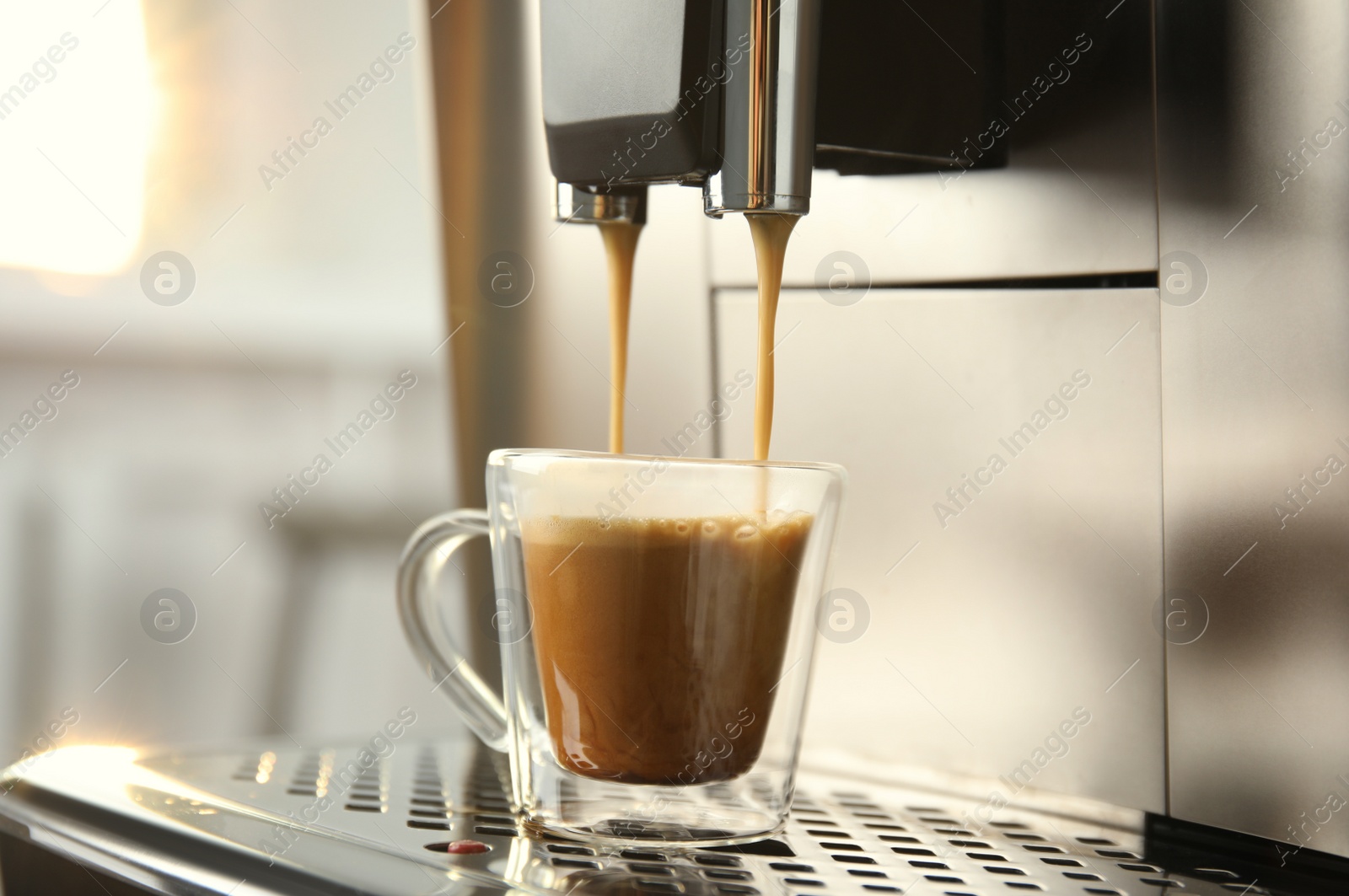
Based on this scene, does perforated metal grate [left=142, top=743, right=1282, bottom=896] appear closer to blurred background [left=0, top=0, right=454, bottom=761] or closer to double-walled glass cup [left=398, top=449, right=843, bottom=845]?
double-walled glass cup [left=398, top=449, right=843, bottom=845]

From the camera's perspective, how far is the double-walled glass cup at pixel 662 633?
0.38 meters

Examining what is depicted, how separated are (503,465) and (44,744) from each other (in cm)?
124

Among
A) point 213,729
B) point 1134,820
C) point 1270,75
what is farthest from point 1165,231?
point 213,729

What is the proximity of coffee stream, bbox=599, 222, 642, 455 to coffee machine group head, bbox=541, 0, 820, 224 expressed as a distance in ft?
0.24

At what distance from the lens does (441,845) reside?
37 cm

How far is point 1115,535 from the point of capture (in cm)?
42

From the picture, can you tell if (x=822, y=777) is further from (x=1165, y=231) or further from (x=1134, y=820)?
(x=1165, y=231)

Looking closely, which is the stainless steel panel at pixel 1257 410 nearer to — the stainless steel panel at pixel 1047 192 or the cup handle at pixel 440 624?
the stainless steel panel at pixel 1047 192

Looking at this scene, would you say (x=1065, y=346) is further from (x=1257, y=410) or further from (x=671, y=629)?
(x=671, y=629)

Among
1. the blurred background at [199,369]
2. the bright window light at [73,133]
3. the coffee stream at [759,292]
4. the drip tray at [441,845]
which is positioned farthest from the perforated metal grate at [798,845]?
the bright window light at [73,133]

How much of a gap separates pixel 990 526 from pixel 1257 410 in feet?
0.34

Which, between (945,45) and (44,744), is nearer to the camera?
(945,45)

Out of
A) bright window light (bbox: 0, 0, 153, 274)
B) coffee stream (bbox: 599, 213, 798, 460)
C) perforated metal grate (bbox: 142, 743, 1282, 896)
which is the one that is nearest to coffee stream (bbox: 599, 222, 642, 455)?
coffee stream (bbox: 599, 213, 798, 460)

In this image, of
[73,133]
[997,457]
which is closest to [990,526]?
[997,457]
